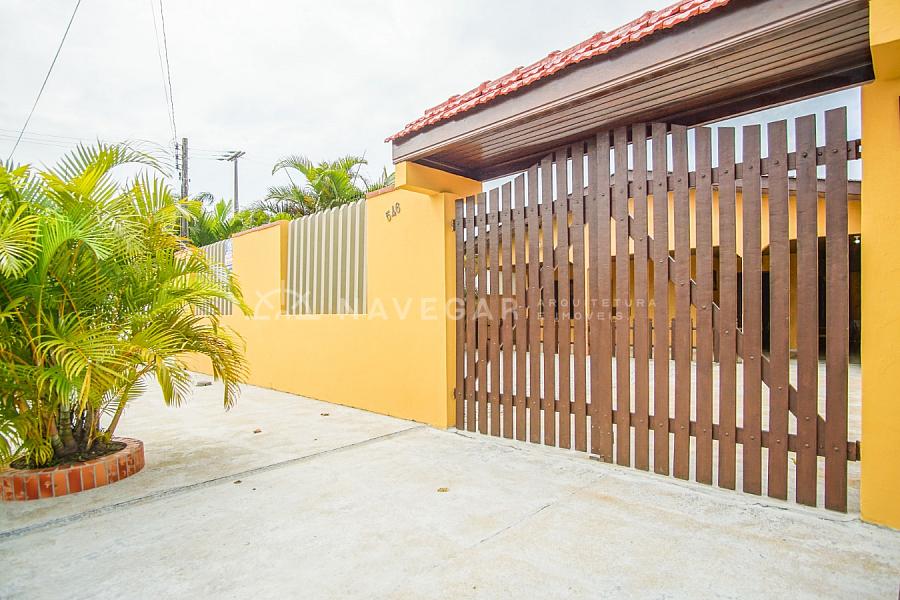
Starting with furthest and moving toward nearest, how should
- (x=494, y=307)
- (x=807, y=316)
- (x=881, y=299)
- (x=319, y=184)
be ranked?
(x=319, y=184) → (x=494, y=307) → (x=807, y=316) → (x=881, y=299)

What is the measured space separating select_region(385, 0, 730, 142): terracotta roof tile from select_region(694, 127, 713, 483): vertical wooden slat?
0.73 metres

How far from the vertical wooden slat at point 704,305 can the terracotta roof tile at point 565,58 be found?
73 centimetres

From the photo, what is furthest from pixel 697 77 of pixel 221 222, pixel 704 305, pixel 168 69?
pixel 221 222

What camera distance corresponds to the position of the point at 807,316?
2680 millimetres

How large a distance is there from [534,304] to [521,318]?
173 millimetres

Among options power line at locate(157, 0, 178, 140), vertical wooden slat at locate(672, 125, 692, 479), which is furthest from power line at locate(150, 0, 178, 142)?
vertical wooden slat at locate(672, 125, 692, 479)

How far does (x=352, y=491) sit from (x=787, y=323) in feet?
9.42

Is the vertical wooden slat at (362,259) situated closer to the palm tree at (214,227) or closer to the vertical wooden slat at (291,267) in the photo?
the vertical wooden slat at (291,267)

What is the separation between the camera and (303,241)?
272 inches

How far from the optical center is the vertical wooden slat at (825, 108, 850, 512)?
249 centimetres

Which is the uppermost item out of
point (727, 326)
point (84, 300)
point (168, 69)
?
point (168, 69)

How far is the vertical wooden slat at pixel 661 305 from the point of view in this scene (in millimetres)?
3166

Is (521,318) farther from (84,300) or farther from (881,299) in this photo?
(84,300)

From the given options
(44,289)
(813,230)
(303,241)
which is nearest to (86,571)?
(44,289)
